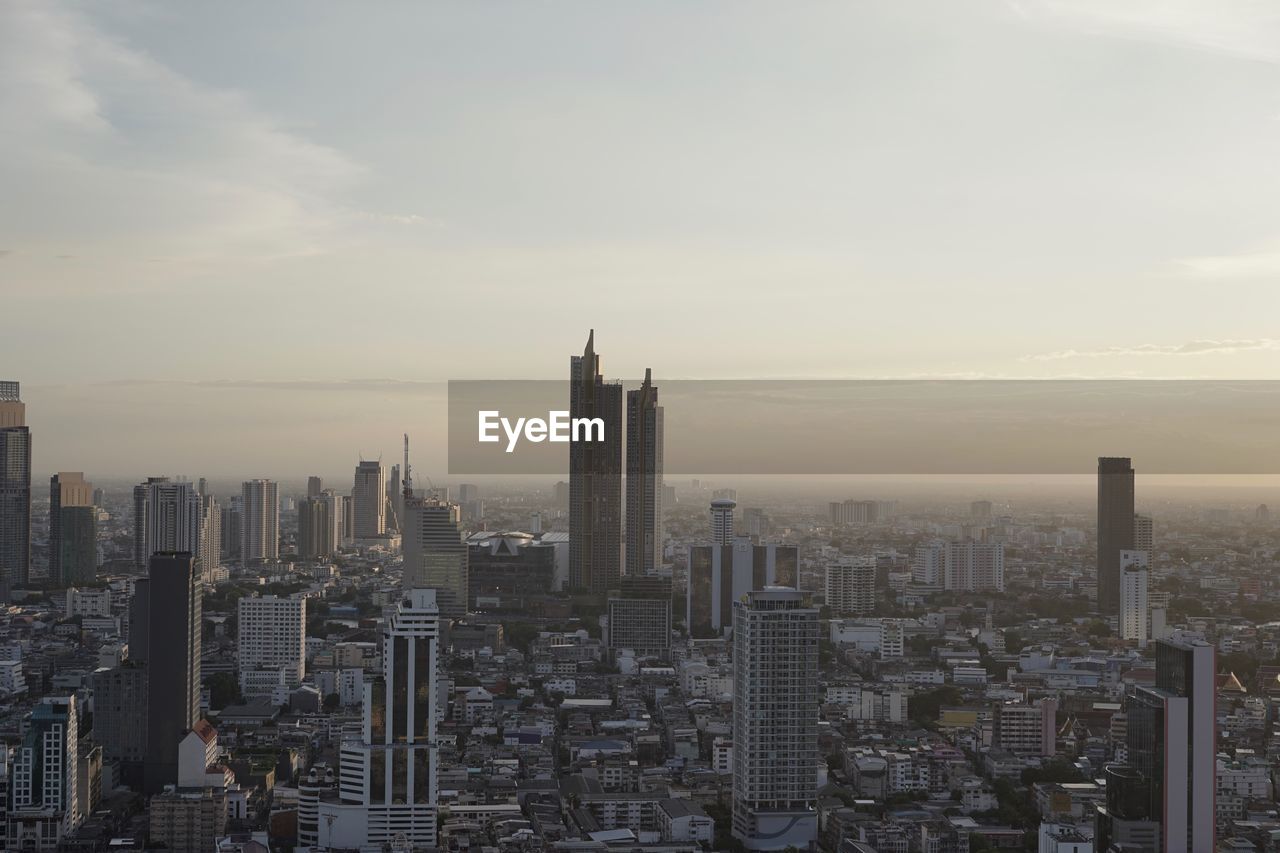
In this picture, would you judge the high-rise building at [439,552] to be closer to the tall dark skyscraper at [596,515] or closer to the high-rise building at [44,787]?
the tall dark skyscraper at [596,515]

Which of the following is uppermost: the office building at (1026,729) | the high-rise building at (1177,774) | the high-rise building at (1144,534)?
the high-rise building at (1144,534)

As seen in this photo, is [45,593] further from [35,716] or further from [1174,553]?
[1174,553]

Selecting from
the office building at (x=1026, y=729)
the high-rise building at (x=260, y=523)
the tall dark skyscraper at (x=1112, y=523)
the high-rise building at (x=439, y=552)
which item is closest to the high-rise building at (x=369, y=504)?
the high-rise building at (x=260, y=523)

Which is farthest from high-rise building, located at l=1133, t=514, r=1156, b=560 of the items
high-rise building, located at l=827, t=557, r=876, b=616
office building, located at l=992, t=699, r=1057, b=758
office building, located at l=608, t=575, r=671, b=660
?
office building, located at l=608, t=575, r=671, b=660

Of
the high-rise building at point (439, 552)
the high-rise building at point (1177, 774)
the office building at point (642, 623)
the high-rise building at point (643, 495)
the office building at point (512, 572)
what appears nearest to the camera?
the high-rise building at point (1177, 774)

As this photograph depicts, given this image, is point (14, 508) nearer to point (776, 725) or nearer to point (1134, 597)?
point (1134, 597)

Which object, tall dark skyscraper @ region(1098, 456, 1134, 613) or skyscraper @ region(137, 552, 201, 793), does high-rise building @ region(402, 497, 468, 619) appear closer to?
skyscraper @ region(137, 552, 201, 793)
